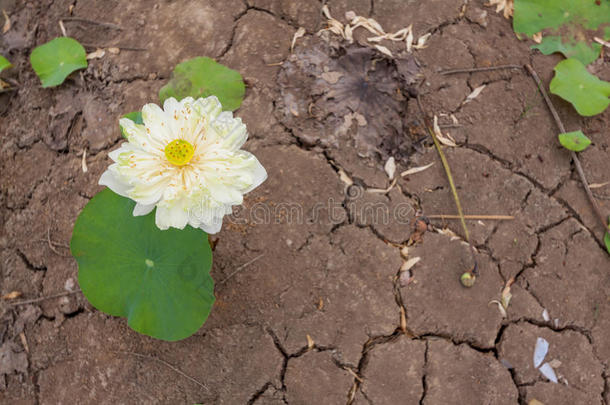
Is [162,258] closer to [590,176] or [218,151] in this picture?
[218,151]

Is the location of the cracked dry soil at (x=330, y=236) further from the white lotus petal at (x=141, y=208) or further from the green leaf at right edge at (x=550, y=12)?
the white lotus petal at (x=141, y=208)

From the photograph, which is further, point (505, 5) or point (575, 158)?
point (505, 5)

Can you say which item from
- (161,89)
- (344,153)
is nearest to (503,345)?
(344,153)

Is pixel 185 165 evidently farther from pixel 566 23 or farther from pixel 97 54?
pixel 566 23

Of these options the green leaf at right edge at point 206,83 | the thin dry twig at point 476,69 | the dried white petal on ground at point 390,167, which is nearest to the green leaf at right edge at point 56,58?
the green leaf at right edge at point 206,83

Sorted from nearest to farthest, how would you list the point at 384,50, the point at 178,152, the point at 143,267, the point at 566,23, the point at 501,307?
the point at 178,152
the point at 143,267
the point at 501,307
the point at 384,50
the point at 566,23

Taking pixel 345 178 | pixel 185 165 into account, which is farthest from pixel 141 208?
pixel 345 178

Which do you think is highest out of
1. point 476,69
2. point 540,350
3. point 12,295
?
point 476,69
